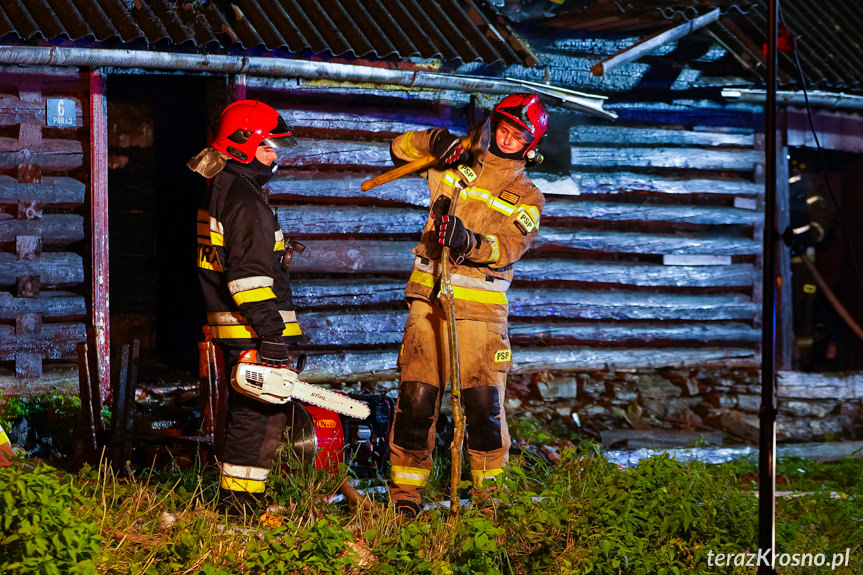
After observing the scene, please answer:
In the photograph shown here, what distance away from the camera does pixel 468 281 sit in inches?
206

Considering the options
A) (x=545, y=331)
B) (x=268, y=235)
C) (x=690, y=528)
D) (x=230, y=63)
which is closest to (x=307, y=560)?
(x=268, y=235)

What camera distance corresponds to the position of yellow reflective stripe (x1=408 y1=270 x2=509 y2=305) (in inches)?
205

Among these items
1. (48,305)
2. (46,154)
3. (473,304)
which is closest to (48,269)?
(48,305)

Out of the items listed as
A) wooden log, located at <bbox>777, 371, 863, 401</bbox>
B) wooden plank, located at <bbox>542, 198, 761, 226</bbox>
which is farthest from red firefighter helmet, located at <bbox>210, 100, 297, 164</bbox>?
wooden log, located at <bbox>777, 371, 863, 401</bbox>

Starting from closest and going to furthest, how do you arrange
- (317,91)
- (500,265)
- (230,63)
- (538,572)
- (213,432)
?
(538,572), (500,265), (213,432), (230,63), (317,91)

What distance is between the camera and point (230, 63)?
7.35 meters

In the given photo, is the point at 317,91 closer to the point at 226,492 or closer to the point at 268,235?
the point at 268,235

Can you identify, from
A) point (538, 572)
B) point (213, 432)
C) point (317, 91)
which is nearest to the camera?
point (538, 572)

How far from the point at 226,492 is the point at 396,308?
12.8ft

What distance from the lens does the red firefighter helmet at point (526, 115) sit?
5152mm

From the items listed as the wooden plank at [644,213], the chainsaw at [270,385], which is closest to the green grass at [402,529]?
the chainsaw at [270,385]

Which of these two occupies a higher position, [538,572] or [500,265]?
[500,265]

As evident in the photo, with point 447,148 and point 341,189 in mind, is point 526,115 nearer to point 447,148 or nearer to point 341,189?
point 447,148

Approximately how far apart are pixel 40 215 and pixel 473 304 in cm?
408
